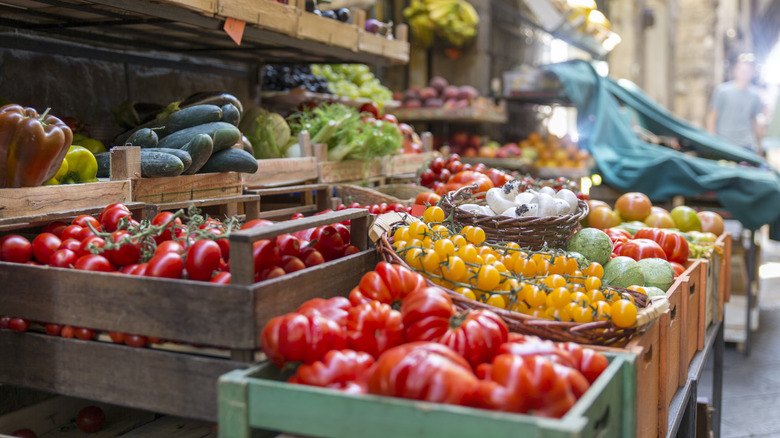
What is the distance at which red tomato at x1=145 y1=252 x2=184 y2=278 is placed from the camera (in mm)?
1711

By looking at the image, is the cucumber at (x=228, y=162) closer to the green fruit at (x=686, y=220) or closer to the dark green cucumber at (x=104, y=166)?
the dark green cucumber at (x=104, y=166)

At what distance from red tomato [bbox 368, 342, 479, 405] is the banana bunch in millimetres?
6898

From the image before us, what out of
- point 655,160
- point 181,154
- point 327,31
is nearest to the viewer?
point 181,154

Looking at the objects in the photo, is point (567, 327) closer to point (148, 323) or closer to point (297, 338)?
point (297, 338)

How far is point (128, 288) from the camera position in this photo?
66.7 inches

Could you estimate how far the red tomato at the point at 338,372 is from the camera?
58.0 inches

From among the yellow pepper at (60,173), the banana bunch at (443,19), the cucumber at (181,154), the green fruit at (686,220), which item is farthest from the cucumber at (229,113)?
the banana bunch at (443,19)

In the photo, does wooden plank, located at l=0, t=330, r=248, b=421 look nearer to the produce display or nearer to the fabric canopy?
the produce display

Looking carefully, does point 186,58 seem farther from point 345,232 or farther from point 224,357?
point 224,357

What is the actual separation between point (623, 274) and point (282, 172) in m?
1.70

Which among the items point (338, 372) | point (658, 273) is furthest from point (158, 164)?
point (658, 273)

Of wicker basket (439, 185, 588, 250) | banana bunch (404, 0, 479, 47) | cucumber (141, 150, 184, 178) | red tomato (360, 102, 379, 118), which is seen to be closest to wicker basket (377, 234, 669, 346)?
wicker basket (439, 185, 588, 250)

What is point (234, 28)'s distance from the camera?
2867 mm

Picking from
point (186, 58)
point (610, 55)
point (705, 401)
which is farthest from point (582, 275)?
point (610, 55)
